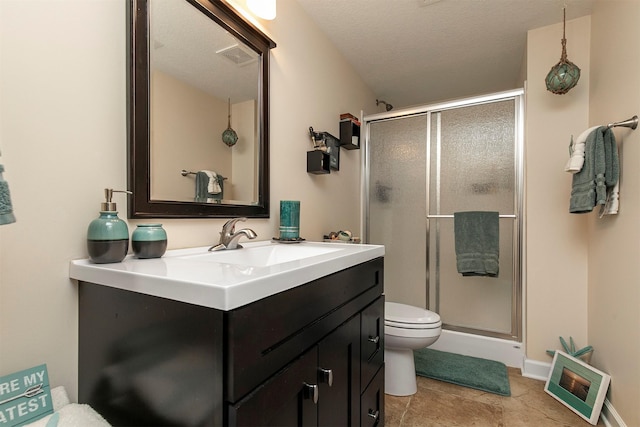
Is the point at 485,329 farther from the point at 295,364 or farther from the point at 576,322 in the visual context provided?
the point at 295,364

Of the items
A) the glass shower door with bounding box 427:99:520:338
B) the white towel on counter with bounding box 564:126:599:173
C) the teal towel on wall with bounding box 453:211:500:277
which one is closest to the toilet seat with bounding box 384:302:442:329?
the teal towel on wall with bounding box 453:211:500:277

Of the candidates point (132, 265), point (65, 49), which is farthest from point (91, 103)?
point (132, 265)

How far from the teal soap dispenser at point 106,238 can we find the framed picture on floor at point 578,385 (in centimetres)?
216

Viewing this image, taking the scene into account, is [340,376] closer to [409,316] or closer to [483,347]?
[409,316]

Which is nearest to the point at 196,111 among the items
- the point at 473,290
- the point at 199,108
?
the point at 199,108

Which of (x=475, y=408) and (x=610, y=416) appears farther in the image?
(x=475, y=408)

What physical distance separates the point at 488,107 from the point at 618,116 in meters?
0.84

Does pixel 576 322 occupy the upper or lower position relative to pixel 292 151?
lower

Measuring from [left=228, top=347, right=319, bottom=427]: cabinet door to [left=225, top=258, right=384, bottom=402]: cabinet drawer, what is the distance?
20mm

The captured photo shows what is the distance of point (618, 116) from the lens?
1451mm

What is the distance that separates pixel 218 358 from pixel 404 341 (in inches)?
54.6

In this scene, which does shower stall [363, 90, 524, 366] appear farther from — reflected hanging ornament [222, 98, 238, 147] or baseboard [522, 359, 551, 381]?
reflected hanging ornament [222, 98, 238, 147]

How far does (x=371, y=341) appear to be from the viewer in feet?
3.91

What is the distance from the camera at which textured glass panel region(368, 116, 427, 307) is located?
245 cm
